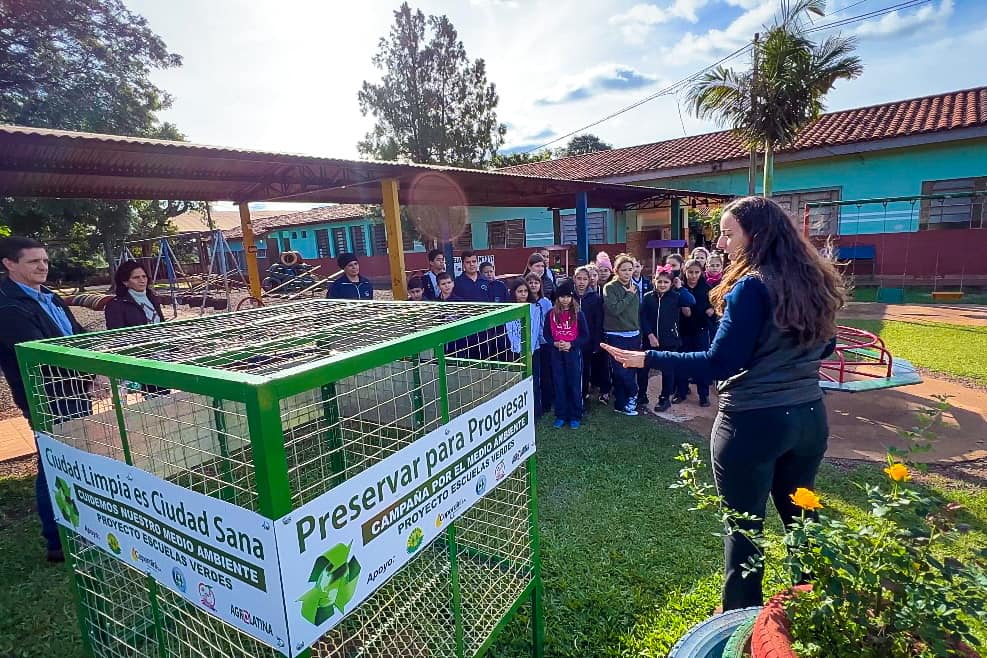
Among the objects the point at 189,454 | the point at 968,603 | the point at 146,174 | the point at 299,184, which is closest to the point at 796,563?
the point at 968,603

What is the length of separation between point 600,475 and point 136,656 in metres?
2.94

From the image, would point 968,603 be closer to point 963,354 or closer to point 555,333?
point 555,333

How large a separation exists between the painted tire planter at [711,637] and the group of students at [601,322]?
3.31m

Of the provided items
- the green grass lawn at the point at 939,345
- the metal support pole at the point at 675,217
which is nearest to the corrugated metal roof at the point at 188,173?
the green grass lawn at the point at 939,345

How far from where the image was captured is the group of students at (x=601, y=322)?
5.03m

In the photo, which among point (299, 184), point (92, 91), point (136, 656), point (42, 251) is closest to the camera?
point (136, 656)

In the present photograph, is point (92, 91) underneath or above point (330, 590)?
above

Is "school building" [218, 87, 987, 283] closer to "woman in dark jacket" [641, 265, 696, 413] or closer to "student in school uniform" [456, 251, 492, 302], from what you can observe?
"woman in dark jacket" [641, 265, 696, 413]

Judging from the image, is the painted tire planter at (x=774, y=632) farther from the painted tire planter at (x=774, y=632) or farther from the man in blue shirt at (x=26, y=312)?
the man in blue shirt at (x=26, y=312)

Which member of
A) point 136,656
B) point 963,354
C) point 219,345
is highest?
point 219,345

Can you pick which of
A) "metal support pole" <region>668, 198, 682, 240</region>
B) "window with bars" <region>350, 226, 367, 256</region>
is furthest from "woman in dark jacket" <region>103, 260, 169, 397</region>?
"window with bars" <region>350, 226, 367, 256</region>

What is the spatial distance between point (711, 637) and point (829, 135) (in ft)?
58.6

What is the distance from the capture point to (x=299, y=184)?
799 cm

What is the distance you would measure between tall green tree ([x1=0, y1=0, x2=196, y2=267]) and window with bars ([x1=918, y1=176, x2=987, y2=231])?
23.7 meters
